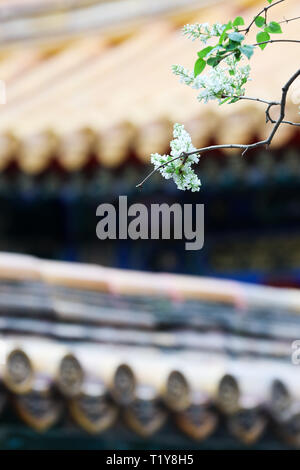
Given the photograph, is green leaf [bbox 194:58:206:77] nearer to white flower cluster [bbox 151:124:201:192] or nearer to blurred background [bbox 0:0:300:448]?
white flower cluster [bbox 151:124:201:192]

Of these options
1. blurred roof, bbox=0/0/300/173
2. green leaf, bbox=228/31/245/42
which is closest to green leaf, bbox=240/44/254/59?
green leaf, bbox=228/31/245/42

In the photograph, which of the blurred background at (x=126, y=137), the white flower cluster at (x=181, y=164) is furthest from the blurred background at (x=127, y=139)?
the white flower cluster at (x=181, y=164)

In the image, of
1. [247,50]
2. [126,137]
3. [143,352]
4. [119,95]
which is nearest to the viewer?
[247,50]

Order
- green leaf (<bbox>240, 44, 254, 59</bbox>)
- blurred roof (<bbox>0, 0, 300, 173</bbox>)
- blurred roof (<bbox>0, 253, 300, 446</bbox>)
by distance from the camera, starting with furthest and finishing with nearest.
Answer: blurred roof (<bbox>0, 0, 300, 173</bbox>) → blurred roof (<bbox>0, 253, 300, 446</bbox>) → green leaf (<bbox>240, 44, 254, 59</bbox>)

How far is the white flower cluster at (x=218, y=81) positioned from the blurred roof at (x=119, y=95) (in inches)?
50.2

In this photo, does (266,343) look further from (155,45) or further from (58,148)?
(155,45)

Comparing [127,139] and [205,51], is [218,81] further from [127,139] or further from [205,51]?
[127,139]

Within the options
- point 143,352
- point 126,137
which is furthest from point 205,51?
point 126,137

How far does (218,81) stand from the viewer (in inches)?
28.0

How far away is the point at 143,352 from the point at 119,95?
4.02 feet

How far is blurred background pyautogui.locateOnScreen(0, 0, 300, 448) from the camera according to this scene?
2.25m

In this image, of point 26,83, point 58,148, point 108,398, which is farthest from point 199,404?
point 26,83

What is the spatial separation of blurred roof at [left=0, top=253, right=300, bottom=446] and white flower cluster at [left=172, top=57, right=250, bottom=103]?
0.85 metres
